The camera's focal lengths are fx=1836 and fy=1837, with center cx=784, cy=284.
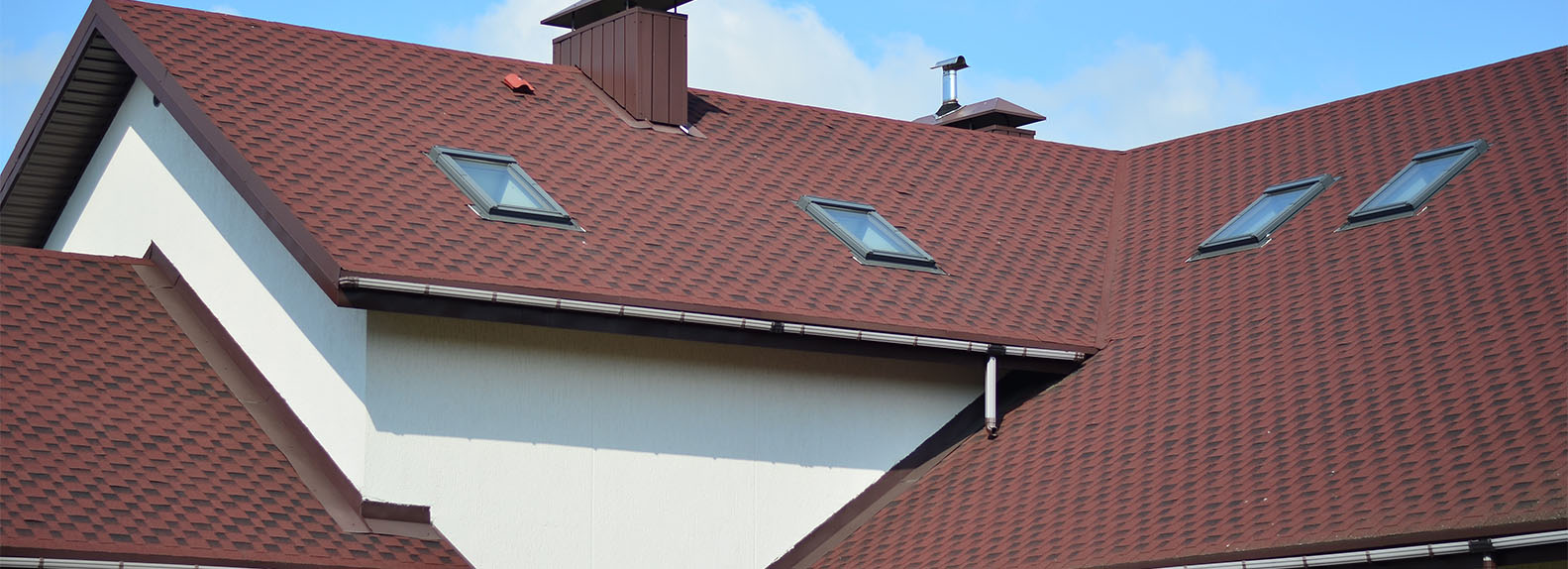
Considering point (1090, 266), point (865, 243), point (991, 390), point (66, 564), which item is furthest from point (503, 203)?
point (1090, 266)

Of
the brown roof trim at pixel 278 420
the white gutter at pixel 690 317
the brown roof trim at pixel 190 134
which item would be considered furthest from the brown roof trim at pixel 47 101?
the white gutter at pixel 690 317

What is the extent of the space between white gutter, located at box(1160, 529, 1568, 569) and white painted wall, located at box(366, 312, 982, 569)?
3.96 m

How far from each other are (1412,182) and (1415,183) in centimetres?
6

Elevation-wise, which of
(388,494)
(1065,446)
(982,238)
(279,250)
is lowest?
(388,494)

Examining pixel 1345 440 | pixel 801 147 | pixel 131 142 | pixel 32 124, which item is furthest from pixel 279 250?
pixel 1345 440

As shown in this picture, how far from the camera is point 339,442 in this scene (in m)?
13.4

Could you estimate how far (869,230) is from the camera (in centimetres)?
1675

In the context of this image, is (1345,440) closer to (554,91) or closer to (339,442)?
(339,442)

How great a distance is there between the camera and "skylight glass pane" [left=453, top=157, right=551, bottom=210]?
49.1 ft

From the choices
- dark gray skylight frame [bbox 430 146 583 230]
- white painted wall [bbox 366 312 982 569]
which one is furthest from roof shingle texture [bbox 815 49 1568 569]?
dark gray skylight frame [bbox 430 146 583 230]

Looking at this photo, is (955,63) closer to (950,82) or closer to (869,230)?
(950,82)

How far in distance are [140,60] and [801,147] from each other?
20.5ft

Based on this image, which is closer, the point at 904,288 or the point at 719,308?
the point at 719,308

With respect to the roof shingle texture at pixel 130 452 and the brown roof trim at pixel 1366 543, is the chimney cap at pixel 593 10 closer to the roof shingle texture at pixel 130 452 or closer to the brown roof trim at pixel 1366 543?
the roof shingle texture at pixel 130 452
